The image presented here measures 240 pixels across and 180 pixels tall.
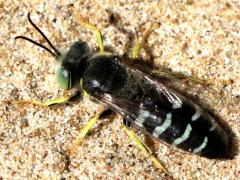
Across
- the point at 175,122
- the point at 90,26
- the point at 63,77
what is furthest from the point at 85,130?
the point at 90,26

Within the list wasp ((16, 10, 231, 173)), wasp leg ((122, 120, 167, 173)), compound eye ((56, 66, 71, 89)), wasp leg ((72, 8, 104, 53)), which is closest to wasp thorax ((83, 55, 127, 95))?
wasp ((16, 10, 231, 173))

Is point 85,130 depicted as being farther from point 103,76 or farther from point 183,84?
point 183,84

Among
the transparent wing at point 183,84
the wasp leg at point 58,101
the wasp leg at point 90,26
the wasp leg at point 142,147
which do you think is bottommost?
the wasp leg at point 142,147

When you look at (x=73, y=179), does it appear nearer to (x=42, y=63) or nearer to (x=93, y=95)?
(x=93, y=95)

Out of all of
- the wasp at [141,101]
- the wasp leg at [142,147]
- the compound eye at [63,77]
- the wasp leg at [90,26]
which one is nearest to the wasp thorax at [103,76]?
the wasp at [141,101]

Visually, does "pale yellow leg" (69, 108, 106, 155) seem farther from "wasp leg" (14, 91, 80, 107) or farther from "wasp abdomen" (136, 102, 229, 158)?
"wasp abdomen" (136, 102, 229, 158)

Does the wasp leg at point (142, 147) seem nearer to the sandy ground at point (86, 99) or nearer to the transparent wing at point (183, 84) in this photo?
the sandy ground at point (86, 99)
